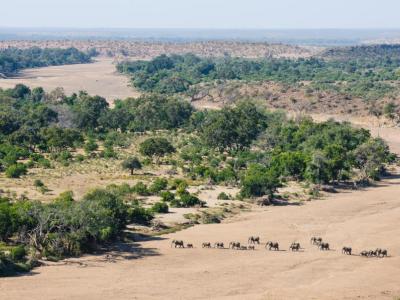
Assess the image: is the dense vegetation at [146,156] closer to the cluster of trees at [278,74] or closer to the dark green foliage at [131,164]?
the dark green foliage at [131,164]

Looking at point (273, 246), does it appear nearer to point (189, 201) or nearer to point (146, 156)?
point (189, 201)

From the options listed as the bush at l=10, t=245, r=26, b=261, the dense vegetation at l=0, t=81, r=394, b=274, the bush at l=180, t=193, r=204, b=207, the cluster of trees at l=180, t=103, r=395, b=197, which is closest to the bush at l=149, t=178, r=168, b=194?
the dense vegetation at l=0, t=81, r=394, b=274

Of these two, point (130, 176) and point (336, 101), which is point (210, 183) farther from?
point (336, 101)

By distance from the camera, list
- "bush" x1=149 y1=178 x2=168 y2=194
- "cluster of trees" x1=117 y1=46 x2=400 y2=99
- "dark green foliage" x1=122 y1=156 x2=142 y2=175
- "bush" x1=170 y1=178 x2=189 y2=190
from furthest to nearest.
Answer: "cluster of trees" x1=117 y1=46 x2=400 y2=99, "dark green foliage" x1=122 y1=156 x2=142 y2=175, "bush" x1=170 y1=178 x2=189 y2=190, "bush" x1=149 y1=178 x2=168 y2=194

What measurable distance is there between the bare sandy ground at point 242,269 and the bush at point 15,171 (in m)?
21.5

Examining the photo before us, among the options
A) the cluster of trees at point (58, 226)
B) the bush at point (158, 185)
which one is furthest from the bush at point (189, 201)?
the cluster of trees at point (58, 226)

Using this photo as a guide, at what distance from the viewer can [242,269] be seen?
40625mm

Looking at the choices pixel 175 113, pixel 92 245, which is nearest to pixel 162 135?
pixel 175 113

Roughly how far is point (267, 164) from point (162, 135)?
2581 cm

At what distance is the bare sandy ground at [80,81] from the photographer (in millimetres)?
145500

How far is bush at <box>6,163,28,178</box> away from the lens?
63781 mm

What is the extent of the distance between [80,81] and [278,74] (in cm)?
4586

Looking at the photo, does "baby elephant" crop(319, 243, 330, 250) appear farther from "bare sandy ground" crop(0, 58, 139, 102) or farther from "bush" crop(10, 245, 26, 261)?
"bare sandy ground" crop(0, 58, 139, 102)

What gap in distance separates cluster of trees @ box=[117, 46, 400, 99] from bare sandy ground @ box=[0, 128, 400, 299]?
75169 mm
